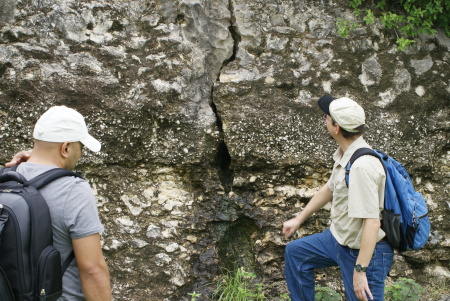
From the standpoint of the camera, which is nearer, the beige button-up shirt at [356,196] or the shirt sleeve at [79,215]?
the shirt sleeve at [79,215]

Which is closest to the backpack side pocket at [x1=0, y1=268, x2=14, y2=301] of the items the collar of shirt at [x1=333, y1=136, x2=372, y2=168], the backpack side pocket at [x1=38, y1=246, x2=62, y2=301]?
the backpack side pocket at [x1=38, y1=246, x2=62, y2=301]

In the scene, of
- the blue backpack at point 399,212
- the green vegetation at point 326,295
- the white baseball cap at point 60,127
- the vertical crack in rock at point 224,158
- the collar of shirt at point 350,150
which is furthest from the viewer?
the vertical crack in rock at point 224,158

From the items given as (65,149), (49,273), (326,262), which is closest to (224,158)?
(326,262)

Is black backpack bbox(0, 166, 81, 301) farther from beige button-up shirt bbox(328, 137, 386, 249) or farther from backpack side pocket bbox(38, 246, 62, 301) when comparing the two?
beige button-up shirt bbox(328, 137, 386, 249)

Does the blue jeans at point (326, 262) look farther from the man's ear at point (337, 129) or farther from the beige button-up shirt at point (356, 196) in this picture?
the man's ear at point (337, 129)

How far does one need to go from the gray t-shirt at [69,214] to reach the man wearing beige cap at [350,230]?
52.1 inches

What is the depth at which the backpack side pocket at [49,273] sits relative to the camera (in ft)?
6.48

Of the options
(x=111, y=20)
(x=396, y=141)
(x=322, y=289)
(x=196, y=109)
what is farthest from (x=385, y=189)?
(x=111, y=20)

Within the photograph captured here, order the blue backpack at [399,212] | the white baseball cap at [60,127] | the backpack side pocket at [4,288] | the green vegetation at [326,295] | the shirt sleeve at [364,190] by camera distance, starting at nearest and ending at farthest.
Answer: the backpack side pocket at [4,288], the white baseball cap at [60,127], the shirt sleeve at [364,190], the blue backpack at [399,212], the green vegetation at [326,295]

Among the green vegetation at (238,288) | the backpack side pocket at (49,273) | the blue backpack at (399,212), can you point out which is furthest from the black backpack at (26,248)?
the green vegetation at (238,288)

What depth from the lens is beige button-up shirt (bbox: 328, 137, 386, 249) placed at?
2.58 metres

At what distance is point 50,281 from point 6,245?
8.8 inches

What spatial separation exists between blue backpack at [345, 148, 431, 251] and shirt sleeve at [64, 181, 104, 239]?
137 cm

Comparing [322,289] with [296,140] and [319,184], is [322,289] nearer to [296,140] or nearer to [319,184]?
[319,184]
